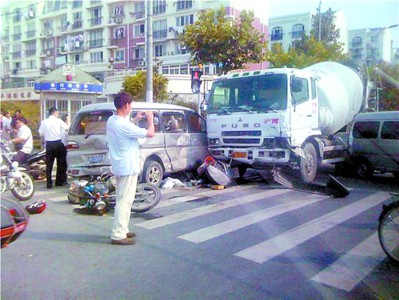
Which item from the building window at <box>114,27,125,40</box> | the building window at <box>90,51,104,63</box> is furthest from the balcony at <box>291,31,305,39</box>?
the building window at <box>90,51,104,63</box>

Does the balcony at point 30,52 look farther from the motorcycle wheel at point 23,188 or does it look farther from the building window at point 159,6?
the motorcycle wheel at point 23,188

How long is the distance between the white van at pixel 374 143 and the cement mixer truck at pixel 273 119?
0.97 metres

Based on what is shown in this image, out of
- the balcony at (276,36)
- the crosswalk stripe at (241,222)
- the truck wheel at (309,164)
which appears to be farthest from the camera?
the balcony at (276,36)

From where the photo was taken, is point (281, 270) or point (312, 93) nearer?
point (281, 270)

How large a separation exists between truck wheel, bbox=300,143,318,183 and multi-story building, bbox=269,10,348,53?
2.65 metres

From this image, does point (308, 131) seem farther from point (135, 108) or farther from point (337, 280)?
point (337, 280)

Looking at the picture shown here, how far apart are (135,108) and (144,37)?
5.16m

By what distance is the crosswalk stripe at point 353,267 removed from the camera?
400 centimetres

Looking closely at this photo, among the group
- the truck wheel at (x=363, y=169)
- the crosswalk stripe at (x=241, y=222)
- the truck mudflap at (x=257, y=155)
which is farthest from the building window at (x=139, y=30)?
the crosswalk stripe at (x=241, y=222)

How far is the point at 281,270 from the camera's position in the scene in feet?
14.0

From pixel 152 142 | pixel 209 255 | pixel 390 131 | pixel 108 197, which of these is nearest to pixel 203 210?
pixel 108 197

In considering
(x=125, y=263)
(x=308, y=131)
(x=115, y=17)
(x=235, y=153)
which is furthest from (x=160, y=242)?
(x=115, y=17)

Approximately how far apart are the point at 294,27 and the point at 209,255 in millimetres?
7420

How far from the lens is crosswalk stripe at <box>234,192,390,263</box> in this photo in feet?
15.6
